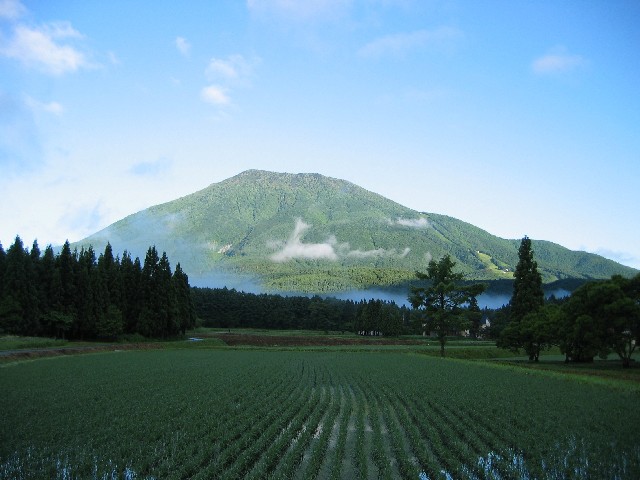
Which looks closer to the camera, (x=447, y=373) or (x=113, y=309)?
(x=447, y=373)

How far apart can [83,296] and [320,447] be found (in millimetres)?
66020

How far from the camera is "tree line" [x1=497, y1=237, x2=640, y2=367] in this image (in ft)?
137

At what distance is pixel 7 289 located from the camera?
210 ft

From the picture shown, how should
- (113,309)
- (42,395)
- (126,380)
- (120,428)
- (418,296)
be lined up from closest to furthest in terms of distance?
(120,428)
(42,395)
(126,380)
(418,296)
(113,309)

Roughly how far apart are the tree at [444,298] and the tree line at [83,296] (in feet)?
147

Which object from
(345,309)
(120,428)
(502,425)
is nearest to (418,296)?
(502,425)

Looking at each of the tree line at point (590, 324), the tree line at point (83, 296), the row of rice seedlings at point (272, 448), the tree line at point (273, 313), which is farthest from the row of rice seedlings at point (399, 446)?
the tree line at point (273, 313)

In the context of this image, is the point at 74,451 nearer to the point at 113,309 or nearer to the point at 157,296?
the point at 113,309

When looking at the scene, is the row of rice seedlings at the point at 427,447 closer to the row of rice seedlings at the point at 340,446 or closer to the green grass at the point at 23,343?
the row of rice seedlings at the point at 340,446

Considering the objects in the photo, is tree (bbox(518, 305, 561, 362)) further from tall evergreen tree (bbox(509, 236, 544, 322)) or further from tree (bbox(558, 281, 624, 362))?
tree (bbox(558, 281, 624, 362))

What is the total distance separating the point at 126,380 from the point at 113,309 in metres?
47.2

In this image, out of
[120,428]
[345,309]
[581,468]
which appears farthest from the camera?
[345,309]

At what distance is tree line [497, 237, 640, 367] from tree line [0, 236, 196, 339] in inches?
2155

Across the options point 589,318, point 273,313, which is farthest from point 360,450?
point 273,313
